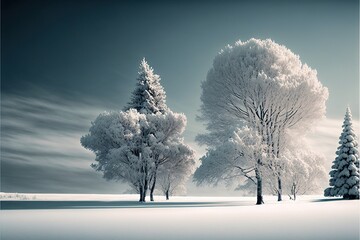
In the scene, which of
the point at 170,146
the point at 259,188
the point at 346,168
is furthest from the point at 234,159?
the point at 346,168

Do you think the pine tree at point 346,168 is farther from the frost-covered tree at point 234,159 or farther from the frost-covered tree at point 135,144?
the frost-covered tree at point 135,144

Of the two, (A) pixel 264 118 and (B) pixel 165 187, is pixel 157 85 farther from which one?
(A) pixel 264 118

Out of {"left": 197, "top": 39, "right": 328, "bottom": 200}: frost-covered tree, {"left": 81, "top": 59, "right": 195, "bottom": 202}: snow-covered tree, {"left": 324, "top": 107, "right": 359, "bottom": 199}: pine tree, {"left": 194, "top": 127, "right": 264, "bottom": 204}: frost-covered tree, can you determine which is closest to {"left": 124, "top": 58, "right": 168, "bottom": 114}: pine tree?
{"left": 81, "top": 59, "right": 195, "bottom": 202}: snow-covered tree

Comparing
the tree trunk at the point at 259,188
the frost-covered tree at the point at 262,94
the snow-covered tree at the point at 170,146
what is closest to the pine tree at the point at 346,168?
the frost-covered tree at the point at 262,94

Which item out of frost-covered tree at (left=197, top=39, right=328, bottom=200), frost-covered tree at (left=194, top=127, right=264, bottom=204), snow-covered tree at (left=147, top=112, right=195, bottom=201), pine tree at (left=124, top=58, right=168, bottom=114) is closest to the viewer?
frost-covered tree at (left=194, top=127, right=264, bottom=204)

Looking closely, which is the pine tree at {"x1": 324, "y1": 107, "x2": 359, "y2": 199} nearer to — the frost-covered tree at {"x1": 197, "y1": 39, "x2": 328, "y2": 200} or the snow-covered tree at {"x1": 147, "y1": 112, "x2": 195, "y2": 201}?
the frost-covered tree at {"x1": 197, "y1": 39, "x2": 328, "y2": 200}

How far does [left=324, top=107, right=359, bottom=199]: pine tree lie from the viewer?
37219 mm

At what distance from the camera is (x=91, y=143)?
4009cm

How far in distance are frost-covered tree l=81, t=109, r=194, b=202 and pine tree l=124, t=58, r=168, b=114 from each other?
4.86 meters

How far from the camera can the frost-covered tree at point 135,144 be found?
124ft

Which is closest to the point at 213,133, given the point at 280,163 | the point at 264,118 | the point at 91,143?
the point at 264,118

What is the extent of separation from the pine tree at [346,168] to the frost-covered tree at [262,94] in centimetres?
669

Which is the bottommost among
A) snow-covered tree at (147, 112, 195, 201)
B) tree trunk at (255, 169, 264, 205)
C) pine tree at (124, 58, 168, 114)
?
tree trunk at (255, 169, 264, 205)

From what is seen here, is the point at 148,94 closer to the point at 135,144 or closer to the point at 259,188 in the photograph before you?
the point at 135,144
